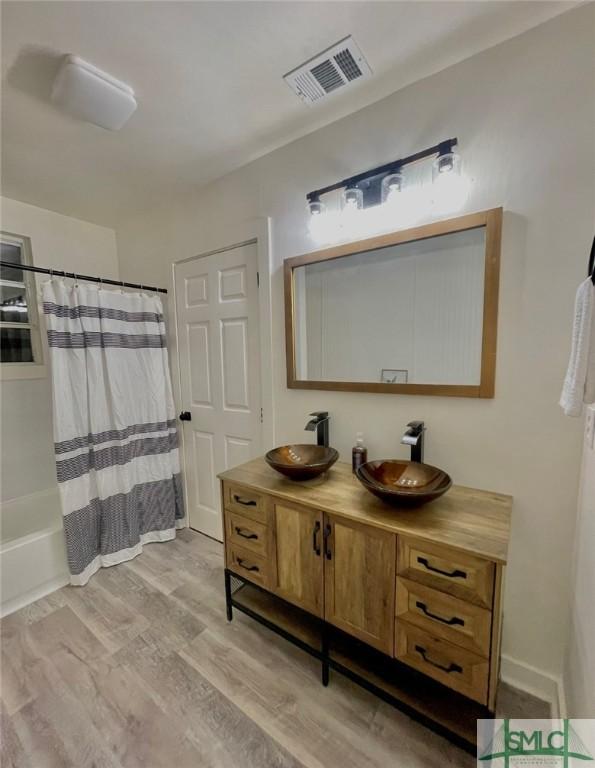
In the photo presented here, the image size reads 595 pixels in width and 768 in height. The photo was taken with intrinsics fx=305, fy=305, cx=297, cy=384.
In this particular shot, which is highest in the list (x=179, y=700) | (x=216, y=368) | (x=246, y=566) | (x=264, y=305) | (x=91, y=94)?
(x=91, y=94)

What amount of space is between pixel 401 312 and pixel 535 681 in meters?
1.65

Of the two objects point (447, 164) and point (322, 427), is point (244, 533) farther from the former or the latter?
point (447, 164)

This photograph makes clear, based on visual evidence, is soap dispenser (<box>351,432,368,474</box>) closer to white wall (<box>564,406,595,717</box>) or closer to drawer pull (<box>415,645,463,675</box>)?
drawer pull (<box>415,645,463,675</box>)

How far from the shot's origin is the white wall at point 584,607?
0.87 meters

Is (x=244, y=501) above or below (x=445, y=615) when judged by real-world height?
above

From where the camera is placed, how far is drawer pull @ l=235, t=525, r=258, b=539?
1.47 metres

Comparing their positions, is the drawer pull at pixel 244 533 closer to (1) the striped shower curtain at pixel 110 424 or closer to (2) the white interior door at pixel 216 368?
(2) the white interior door at pixel 216 368

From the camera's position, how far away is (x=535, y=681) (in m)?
1.25

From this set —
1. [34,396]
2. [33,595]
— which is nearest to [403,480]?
[33,595]

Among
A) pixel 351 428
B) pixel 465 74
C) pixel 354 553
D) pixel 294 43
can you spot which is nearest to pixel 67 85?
pixel 294 43

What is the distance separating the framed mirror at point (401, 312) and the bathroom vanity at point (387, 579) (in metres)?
0.51

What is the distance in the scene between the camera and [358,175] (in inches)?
56.6

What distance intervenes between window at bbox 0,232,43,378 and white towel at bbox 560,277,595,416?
313cm

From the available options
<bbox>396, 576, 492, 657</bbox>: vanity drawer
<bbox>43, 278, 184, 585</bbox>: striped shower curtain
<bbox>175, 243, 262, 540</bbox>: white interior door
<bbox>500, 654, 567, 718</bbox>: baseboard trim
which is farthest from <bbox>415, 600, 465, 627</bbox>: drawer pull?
<bbox>43, 278, 184, 585</bbox>: striped shower curtain
